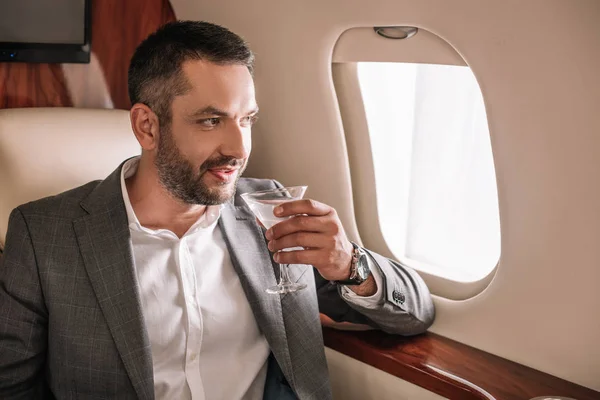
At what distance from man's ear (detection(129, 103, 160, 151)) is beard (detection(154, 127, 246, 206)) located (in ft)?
0.16

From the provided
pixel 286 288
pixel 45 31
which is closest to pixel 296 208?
pixel 286 288

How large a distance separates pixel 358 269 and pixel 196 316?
0.49 metres

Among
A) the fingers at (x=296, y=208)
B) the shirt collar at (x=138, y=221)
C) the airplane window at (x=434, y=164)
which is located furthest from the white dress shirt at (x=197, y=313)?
the airplane window at (x=434, y=164)

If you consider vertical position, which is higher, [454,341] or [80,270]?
[80,270]

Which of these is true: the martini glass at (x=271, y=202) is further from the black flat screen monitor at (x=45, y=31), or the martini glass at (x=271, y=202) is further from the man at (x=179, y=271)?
the black flat screen monitor at (x=45, y=31)

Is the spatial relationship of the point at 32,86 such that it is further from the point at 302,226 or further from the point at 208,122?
the point at 302,226

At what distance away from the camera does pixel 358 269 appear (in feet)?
6.46

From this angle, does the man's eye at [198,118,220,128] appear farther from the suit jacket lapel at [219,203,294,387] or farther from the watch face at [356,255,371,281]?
the watch face at [356,255,371,281]

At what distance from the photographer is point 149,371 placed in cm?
176

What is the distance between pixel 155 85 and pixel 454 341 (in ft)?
4.27

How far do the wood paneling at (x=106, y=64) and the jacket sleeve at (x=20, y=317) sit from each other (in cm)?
90

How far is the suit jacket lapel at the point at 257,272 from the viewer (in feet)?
6.51

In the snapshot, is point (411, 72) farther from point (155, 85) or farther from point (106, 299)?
point (106, 299)

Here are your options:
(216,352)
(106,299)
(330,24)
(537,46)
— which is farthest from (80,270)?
(537,46)
